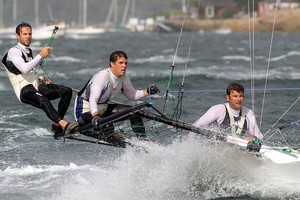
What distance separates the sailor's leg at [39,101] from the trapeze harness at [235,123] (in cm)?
184

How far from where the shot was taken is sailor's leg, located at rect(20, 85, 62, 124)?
28.9ft

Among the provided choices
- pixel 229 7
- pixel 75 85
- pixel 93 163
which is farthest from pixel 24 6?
pixel 93 163

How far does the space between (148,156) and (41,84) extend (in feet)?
5.09

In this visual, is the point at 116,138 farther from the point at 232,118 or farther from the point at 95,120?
the point at 232,118

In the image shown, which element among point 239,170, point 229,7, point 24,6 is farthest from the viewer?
point 24,6

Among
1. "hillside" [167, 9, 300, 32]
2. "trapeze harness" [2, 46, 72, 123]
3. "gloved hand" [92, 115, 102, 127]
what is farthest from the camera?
"hillside" [167, 9, 300, 32]

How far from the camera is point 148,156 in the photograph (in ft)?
29.0

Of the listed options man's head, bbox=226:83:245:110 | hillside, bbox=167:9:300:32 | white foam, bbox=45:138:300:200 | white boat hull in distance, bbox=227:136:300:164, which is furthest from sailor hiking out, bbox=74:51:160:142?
hillside, bbox=167:9:300:32

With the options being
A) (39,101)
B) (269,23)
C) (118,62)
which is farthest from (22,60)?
(269,23)

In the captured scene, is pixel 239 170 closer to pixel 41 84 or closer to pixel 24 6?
pixel 41 84

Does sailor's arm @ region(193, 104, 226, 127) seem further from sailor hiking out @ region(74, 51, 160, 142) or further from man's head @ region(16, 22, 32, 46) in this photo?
man's head @ region(16, 22, 32, 46)

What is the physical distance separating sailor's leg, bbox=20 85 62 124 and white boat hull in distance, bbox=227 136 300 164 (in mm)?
1962

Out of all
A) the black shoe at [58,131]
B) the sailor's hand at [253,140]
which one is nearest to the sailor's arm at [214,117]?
the sailor's hand at [253,140]

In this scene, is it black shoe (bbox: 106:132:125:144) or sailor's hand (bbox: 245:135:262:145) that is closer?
sailor's hand (bbox: 245:135:262:145)
